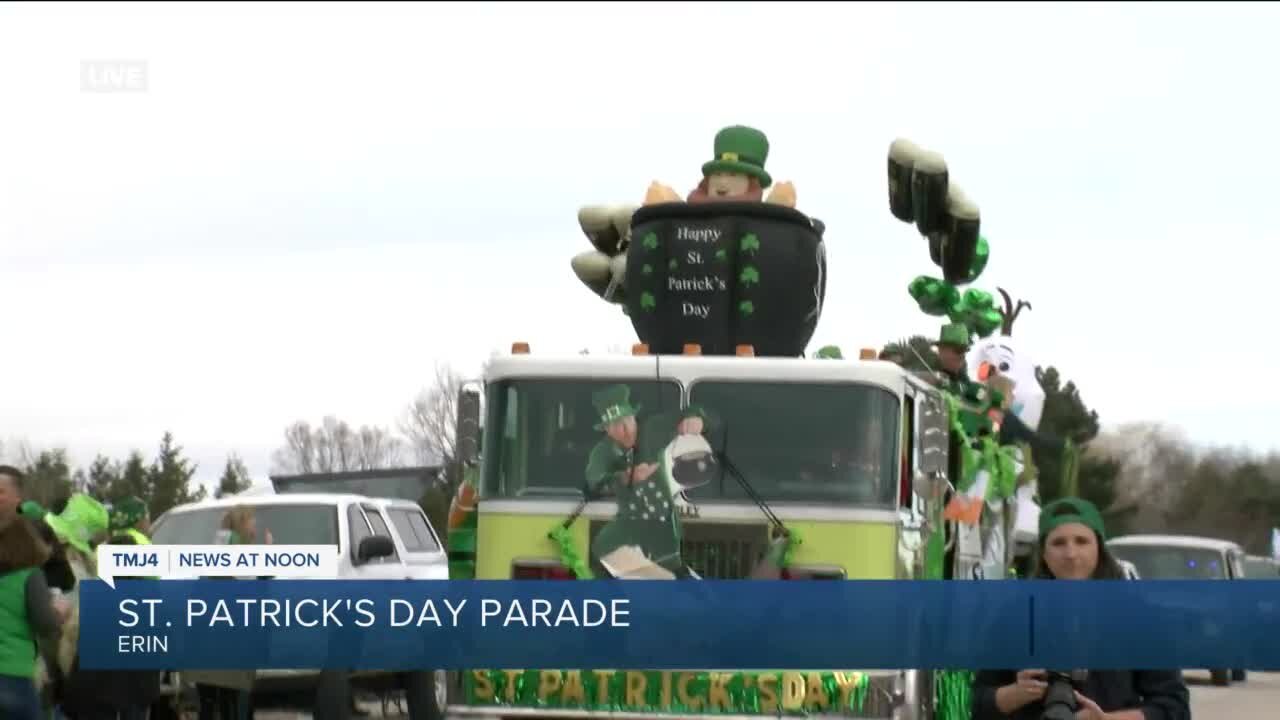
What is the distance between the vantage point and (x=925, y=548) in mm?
13227

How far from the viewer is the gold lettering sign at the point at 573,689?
40.1 feet

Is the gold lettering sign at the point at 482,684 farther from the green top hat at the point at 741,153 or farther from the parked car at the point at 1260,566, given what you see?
the parked car at the point at 1260,566

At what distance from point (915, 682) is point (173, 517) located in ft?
26.6

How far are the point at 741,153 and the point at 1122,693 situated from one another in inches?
322

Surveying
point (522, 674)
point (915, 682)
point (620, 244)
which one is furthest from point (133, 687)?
point (620, 244)

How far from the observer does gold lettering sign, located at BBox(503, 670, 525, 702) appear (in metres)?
12.2

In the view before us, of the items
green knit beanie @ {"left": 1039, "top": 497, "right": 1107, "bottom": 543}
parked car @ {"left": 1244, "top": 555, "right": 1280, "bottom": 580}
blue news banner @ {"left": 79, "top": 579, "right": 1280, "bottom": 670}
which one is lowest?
parked car @ {"left": 1244, "top": 555, "right": 1280, "bottom": 580}

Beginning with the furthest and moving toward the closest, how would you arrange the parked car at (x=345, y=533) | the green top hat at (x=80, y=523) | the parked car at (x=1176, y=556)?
the parked car at (x=1176, y=556) → the parked car at (x=345, y=533) → the green top hat at (x=80, y=523)

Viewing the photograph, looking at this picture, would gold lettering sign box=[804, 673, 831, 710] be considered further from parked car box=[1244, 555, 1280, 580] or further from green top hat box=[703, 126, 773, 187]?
parked car box=[1244, 555, 1280, 580]

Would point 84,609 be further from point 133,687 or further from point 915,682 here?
point 915,682

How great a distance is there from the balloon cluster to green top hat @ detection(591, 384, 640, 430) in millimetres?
3883

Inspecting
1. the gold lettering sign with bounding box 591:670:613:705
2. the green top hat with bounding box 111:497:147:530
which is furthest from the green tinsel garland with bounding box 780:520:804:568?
the green top hat with bounding box 111:497:147:530

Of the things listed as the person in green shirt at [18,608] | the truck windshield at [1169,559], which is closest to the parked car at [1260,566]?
the truck windshield at [1169,559]

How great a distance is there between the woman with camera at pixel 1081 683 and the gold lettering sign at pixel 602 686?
5.25 metres
